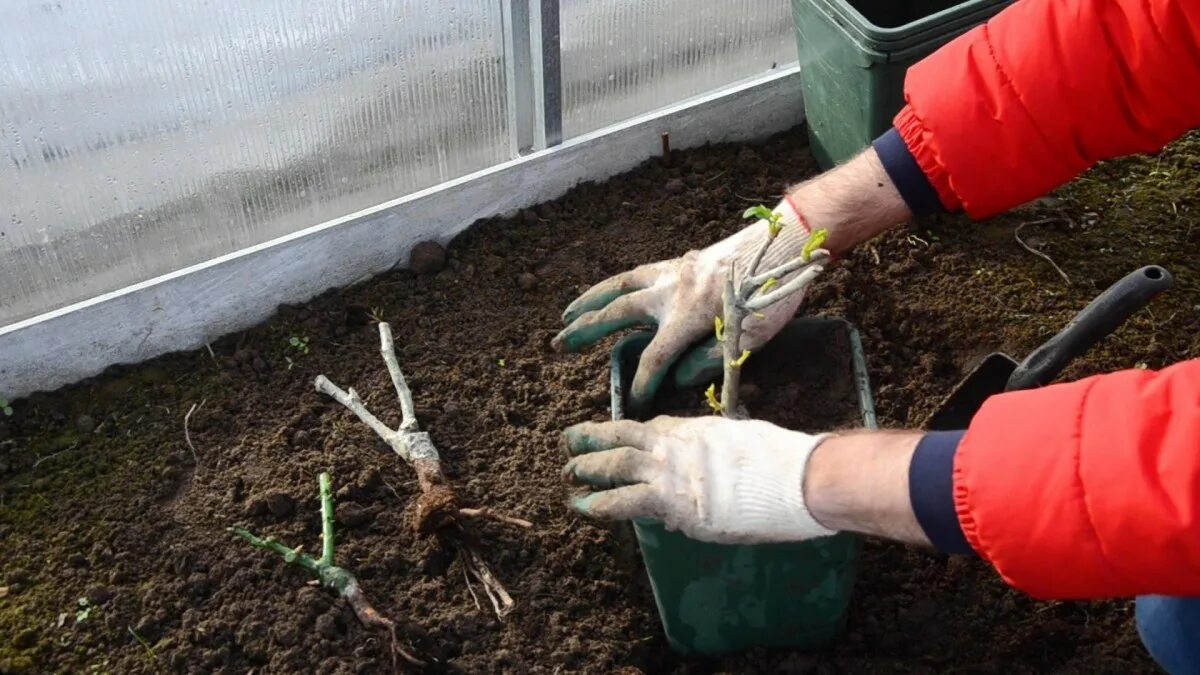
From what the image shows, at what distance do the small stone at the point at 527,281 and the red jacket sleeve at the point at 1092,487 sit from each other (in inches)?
47.5

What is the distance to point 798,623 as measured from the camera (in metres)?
1.75

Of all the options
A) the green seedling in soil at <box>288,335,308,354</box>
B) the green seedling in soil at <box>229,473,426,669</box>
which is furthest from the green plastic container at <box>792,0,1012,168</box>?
the green seedling in soil at <box>229,473,426,669</box>

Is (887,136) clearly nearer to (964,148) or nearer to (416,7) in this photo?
(964,148)

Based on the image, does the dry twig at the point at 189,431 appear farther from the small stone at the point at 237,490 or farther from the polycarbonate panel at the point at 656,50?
the polycarbonate panel at the point at 656,50

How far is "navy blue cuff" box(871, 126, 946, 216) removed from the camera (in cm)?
185

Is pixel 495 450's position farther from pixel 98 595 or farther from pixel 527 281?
pixel 98 595

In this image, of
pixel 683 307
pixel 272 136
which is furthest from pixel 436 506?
pixel 272 136

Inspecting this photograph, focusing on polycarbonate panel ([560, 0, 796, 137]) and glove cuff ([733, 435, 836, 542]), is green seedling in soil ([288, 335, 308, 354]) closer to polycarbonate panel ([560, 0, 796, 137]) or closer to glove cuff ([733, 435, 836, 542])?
polycarbonate panel ([560, 0, 796, 137])

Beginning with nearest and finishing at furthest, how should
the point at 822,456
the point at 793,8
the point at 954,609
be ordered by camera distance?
the point at 822,456 → the point at 954,609 → the point at 793,8

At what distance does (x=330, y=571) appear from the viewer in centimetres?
187

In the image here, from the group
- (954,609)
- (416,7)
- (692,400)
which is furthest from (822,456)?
(416,7)

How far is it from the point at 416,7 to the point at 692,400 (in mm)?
1023

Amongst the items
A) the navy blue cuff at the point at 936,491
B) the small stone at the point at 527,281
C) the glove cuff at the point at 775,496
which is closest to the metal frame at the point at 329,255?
the small stone at the point at 527,281

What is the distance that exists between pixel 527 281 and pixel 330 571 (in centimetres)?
77
